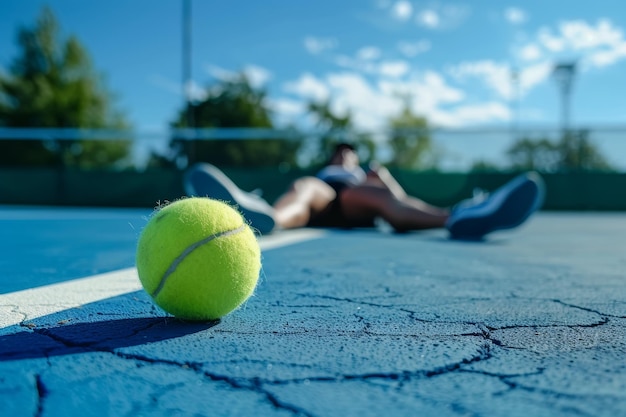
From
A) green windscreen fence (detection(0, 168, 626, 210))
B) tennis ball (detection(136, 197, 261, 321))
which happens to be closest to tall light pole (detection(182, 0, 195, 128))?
green windscreen fence (detection(0, 168, 626, 210))

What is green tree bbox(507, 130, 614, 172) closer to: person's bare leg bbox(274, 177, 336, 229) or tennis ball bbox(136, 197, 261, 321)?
person's bare leg bbox(274, 177, 336, 229)

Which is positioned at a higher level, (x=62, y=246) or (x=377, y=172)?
(x=377, y=172)

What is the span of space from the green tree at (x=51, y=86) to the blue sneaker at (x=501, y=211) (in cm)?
3347

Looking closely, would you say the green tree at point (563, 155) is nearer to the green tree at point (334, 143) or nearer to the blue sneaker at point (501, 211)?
the green tree at point (334, 143)

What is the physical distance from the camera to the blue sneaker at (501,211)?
14.4ft

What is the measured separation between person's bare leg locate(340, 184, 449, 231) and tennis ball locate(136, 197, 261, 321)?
3.47 m

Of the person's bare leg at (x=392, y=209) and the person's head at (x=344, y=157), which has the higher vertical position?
the person's head at (x=344, y=157)

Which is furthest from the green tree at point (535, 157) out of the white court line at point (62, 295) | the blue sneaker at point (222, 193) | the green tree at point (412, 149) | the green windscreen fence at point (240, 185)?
the white court line at point (62, 295)

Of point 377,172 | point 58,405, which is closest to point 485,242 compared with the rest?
point 377,172

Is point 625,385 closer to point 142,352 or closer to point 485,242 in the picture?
point 142,352

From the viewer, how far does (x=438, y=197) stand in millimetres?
10500

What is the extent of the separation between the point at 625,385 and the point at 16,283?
2316 millimetres

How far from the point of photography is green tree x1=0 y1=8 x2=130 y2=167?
111ft

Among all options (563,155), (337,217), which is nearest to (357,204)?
(337,217)
